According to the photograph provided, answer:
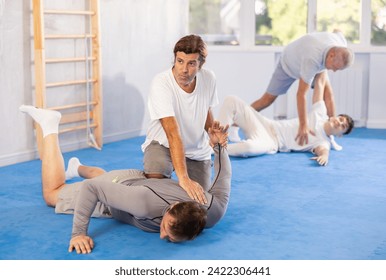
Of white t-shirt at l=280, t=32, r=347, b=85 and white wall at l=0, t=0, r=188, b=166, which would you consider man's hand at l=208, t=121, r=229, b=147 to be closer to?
white t-shirt at l=280, t=32, r=347, b=85

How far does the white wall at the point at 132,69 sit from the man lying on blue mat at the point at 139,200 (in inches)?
62.0

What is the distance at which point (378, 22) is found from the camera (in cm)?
760

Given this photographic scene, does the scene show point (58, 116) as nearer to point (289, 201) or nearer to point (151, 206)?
point (151, 206)

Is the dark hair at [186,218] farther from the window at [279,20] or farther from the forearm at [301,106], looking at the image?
the window at [279,20]

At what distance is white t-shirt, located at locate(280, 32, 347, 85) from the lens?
564 centimetres

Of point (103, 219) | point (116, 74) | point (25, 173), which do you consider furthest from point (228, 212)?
point (116, 74)

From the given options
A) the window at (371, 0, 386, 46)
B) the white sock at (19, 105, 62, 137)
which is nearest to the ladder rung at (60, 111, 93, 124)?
the white sock at (19, 105, 62, 137)

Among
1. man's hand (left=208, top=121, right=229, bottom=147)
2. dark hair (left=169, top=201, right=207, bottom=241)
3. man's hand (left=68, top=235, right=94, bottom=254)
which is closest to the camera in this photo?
dark hair (left=169, top=201, right=207, bottom=241)

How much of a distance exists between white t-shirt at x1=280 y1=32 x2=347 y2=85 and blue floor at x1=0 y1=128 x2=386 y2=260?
30.5 inches

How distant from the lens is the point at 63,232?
359 cm

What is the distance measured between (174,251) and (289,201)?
1273 millimetres

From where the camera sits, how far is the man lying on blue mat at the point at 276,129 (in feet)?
18.7

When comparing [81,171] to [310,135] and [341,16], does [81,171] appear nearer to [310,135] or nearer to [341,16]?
[310,135]

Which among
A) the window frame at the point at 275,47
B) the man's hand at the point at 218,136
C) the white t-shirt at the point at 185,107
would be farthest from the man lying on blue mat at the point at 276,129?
the man's hand at the point at 218,136
